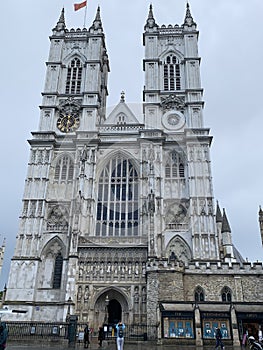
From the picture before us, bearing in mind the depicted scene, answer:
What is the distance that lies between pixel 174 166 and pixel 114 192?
655 cm

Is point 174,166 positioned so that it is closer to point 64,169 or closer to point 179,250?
point 179,250

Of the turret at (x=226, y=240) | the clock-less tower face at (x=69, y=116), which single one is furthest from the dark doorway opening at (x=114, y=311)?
the clock-less tower face at (x=69, y=116)

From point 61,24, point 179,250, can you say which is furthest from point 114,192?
A: point 61,24

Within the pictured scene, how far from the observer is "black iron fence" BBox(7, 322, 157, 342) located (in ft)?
68.5

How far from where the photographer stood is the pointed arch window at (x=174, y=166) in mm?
33688

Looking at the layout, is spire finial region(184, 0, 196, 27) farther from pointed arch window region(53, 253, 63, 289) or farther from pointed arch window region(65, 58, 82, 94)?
pointed arch window region(53, 253, 63, 289)

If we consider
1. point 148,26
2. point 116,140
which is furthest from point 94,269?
point 148,26

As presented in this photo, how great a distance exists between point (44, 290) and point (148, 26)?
105 ft

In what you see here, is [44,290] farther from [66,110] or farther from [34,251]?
[66,110]

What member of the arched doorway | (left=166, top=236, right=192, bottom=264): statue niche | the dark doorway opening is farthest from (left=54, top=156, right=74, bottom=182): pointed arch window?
the dark doorway opening

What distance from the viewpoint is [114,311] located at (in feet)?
93.1

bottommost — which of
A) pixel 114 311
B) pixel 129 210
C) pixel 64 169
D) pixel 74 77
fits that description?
pixel 114 311

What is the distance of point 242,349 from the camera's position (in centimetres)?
1568

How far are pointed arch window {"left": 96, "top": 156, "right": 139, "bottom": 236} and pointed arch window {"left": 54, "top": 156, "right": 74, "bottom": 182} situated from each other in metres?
3.14
